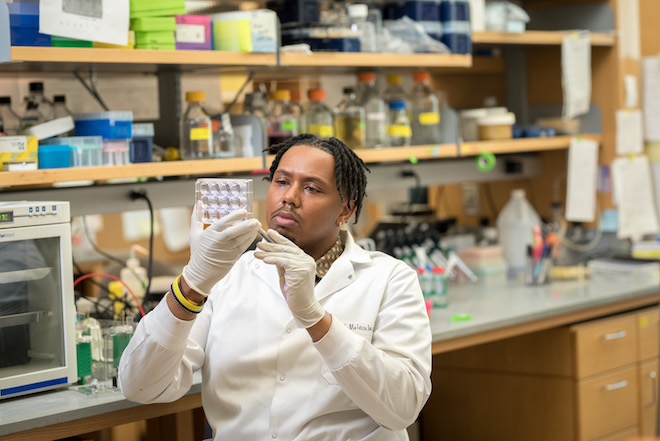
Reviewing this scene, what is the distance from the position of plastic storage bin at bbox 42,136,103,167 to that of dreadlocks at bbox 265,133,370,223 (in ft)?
1.90

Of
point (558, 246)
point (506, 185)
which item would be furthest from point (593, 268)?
point (506, 185)

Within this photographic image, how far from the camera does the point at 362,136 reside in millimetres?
3045

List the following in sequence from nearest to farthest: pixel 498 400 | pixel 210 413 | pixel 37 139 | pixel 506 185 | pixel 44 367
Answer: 1. pixel 210 413
2. pixel 44 367
3. pixel 37 139
4. pixel 498 400
5. pixel 506 185

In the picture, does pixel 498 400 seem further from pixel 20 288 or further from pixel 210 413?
pixel 20 288

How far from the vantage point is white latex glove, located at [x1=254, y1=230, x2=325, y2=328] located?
171 cm

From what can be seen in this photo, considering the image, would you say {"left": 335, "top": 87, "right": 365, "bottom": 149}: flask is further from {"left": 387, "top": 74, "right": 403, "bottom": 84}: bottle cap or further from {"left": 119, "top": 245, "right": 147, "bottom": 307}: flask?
{"left": 119, "top": 245, "right": 147, "bottom": 307}: flask

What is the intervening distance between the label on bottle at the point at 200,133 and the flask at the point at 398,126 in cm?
76

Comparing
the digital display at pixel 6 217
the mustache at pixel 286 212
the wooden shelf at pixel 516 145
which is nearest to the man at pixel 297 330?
the mustache at pixel 286 212

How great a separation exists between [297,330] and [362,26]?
1380 mm

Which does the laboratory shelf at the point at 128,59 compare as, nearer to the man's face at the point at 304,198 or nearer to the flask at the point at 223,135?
the flask at the point at 223,135

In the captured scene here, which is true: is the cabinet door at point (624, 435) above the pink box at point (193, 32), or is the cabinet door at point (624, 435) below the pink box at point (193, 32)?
below

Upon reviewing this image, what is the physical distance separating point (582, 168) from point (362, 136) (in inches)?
46.8

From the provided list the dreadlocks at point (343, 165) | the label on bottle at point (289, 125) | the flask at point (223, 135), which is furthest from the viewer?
the label on bottle at point (289, 125)

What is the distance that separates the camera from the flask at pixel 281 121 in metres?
2.85
